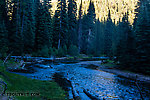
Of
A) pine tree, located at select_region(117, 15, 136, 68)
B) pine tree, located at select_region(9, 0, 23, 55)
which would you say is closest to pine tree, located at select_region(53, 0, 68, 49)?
pine tree, located at select_region(9, 0, 23, 55)

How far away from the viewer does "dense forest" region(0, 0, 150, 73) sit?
21942 millimetres

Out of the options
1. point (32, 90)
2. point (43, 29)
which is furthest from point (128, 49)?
point (43, 29)

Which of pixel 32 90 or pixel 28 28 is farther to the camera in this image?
pixel 28 28

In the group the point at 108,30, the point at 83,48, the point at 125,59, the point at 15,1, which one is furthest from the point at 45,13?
the point at 108,30

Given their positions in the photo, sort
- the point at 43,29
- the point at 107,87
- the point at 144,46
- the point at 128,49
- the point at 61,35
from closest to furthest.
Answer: the point at 107,87
the point at 144,46
the point at 128,49
the point at 43,29
the point at 61,35

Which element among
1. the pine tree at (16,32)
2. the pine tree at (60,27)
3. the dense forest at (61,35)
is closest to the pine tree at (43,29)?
the dense forest at (61,35)

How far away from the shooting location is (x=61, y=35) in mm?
47438

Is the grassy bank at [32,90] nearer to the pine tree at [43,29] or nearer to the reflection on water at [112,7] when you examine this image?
the pine tree at [43,29]

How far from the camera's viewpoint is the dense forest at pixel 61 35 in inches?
864

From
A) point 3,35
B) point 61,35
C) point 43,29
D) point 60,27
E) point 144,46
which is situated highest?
point 60,27

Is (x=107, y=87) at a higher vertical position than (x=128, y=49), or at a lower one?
lower

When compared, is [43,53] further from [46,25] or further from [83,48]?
[83,48]

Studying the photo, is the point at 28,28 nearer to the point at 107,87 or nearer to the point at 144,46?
the point at 144,46

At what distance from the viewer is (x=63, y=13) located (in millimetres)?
49781
